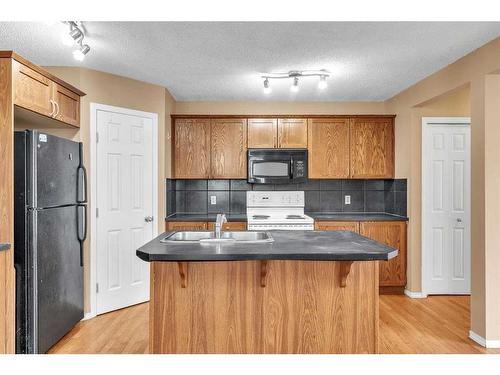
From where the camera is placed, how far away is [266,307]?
2236mm

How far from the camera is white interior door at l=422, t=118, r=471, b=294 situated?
4180 mm

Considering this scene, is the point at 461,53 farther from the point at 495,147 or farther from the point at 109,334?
the point at 109,334

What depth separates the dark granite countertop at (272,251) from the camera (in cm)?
191

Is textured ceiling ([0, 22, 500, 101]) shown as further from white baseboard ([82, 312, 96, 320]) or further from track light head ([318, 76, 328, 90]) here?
white baseboard ([82, 312, 96, 320])

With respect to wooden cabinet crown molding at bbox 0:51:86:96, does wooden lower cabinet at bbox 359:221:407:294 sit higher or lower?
lower

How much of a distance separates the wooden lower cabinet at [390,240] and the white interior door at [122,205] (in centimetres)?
232

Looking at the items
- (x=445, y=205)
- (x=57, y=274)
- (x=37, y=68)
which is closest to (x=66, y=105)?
(x=37, y=68)

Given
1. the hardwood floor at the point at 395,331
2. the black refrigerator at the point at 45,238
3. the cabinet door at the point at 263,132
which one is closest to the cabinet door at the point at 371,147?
the cabinet door at the point at 263,132

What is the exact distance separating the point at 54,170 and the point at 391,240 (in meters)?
3.53

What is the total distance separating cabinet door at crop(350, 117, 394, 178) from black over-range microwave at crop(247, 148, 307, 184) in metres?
0.65

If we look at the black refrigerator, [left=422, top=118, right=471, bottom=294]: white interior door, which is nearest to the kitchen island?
the black refrigerator

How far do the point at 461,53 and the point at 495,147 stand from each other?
2.76 ft
